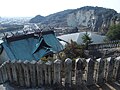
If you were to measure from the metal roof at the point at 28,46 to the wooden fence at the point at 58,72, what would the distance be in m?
12.9

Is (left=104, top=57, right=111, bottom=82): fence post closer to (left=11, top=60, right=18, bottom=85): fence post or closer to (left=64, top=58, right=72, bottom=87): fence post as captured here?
(left=64, top=58, right=72, bottom=87): fence post

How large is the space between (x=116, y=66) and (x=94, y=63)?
3.91 ft

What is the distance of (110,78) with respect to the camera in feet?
25.3

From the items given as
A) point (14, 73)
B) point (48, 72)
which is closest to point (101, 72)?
point (48, 72)

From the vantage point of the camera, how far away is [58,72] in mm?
7160

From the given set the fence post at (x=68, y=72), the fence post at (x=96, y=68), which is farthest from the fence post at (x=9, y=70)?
the fence post at (x=96, y=68)

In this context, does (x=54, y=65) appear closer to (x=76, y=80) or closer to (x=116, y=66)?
(x=76, y=80)

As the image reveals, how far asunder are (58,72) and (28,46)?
16.1 metres

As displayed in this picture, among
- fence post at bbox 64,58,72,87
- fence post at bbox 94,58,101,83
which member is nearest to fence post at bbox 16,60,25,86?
fence post at bbox 64,58,72,87

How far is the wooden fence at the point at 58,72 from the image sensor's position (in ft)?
23.3

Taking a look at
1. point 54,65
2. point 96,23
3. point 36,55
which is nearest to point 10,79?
point 54,65

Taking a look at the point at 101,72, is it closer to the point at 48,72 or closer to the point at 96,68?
the point at 96,68

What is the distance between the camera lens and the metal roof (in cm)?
2075

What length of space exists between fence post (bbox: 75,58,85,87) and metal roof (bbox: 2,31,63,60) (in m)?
14.1
